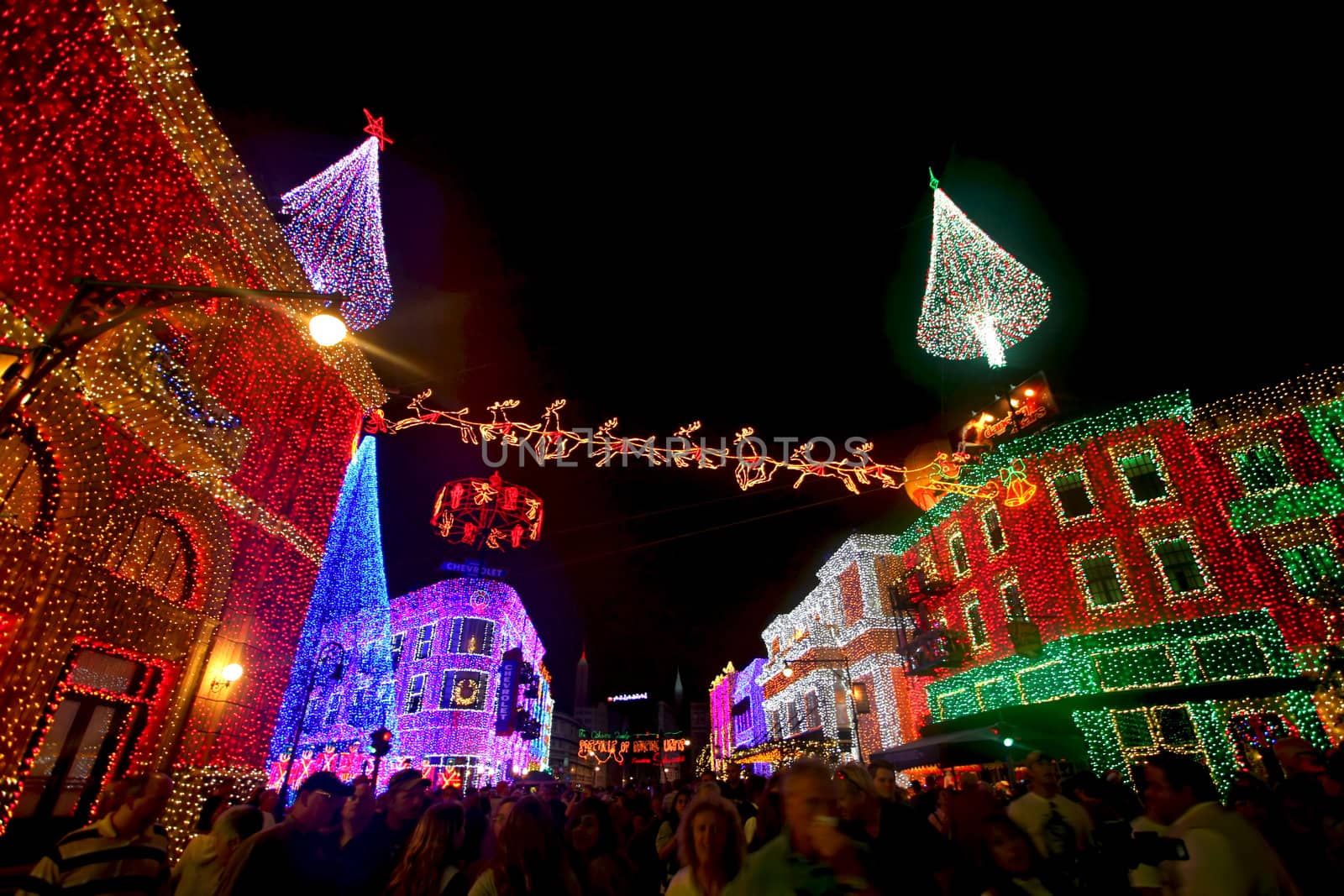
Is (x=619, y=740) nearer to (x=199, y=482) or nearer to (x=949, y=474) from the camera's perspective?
(x=949, y=474)

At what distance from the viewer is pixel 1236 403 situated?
19.1 meters

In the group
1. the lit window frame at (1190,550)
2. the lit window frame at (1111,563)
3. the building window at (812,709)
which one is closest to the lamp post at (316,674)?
the lit window frame at (1111,563)

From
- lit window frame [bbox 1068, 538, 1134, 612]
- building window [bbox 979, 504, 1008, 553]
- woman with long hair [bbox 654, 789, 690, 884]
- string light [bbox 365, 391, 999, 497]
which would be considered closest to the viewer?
woman with long hair [bbox 654, 789, 690, 884]

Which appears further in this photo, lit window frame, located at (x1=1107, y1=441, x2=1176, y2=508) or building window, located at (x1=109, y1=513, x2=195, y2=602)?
lit window frame, located at (x1=1107, y1=441, x2=1176, y2=508)

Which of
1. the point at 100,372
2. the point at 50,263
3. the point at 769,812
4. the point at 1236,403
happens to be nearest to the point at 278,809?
the point at 100,372

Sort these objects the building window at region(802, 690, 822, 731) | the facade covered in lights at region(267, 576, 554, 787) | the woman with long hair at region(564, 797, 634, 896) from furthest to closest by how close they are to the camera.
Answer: the facade covered in lights at region(267, 576, 554, 787), the building window at region(802, 690, 822, 731), the woman with long hair at region(564, 797, 634, 896)

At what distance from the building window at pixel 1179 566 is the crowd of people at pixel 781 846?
15.5m

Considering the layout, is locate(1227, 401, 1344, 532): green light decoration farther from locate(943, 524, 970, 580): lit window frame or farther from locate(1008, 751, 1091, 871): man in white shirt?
locate(1008, 751, 1091, 871): man in white shirt

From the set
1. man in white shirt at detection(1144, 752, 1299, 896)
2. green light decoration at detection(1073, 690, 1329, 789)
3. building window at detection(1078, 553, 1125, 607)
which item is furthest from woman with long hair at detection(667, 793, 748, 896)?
building window at detection(1078, 553, 1125, 607)

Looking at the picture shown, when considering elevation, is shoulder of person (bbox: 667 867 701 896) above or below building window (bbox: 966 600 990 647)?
below

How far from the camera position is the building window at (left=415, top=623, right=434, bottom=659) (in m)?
38.3

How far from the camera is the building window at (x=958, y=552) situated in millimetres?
25125

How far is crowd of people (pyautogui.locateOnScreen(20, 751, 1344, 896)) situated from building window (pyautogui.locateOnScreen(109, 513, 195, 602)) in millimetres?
5589

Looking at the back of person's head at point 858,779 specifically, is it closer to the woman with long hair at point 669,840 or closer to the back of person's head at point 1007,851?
the back of person's head at point 1007,851
